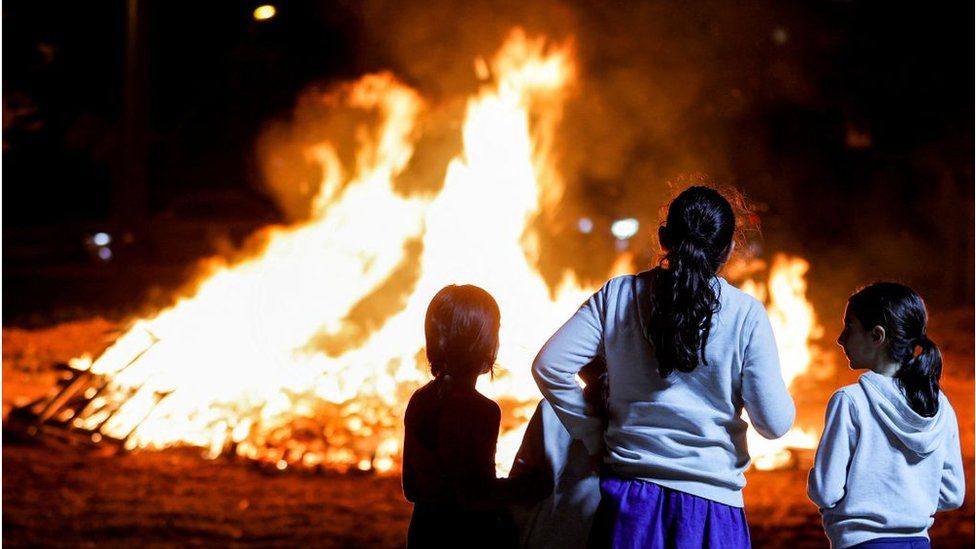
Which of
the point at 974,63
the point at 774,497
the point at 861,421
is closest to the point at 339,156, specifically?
the point at 774,497

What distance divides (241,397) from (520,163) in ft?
11.4

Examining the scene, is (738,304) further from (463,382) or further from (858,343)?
(463,382)

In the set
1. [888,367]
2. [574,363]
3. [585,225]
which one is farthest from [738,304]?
[585,225]

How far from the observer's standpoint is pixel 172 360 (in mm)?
8258

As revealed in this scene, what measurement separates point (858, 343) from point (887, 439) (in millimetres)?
291

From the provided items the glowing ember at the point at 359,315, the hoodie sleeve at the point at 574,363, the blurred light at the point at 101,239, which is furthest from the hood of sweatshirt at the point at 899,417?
the blurred light at the point at 101,239

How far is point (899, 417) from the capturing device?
2.89 metres

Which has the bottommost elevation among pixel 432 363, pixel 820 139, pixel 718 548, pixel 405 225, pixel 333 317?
pixel 718 548

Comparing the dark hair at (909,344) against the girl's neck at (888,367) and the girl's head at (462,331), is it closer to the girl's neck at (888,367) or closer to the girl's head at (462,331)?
the girl's neck at (888,367)

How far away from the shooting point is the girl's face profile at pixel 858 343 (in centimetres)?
299

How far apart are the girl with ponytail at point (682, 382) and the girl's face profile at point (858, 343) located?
0.41 meters

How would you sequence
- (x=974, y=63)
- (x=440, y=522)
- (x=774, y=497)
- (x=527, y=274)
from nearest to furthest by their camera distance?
(x=440, y=522)
(x=774, y=497)
(x=527, y=274)
(x=974, y=63)

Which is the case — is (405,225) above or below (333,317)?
above

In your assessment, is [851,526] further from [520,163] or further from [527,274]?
[520,163]
